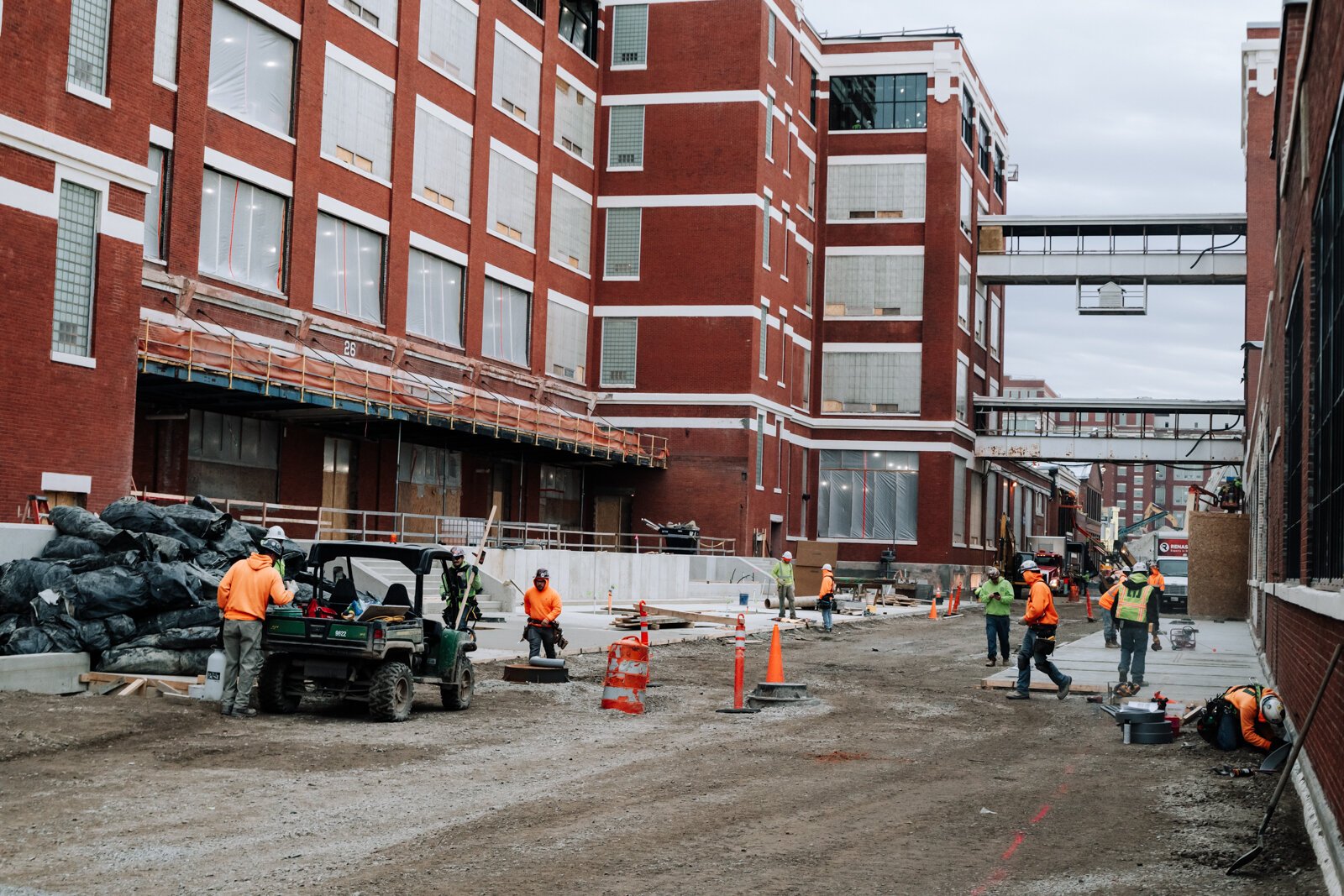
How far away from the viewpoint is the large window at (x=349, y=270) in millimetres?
39469

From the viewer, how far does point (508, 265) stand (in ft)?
163

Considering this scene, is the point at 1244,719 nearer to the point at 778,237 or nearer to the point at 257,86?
the point at 257,86

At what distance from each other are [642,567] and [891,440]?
21370 millimetres

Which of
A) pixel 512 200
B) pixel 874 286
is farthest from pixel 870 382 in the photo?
pixel 512 200

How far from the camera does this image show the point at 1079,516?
130500mm

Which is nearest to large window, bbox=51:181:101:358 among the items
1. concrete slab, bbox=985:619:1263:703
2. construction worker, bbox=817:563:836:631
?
concrete slab, bbox=985:619:1263:703

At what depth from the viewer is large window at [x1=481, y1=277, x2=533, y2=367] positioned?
48.5 metres

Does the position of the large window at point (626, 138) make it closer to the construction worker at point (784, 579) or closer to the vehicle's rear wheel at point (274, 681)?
the construction worker at point (784, 579)

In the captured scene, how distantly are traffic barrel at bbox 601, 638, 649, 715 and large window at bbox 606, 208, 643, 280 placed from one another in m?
39.3

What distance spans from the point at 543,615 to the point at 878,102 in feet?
164

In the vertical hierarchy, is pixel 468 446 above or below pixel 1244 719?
above

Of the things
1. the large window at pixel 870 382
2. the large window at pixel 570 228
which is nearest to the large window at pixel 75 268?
the large window at pixel 570 228

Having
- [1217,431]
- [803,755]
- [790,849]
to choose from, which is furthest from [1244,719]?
[1217,431]

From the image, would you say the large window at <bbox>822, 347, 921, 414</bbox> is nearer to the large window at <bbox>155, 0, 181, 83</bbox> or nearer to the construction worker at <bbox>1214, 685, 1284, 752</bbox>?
the large window at <bbox>155, 0, 181, 83</bbox>
